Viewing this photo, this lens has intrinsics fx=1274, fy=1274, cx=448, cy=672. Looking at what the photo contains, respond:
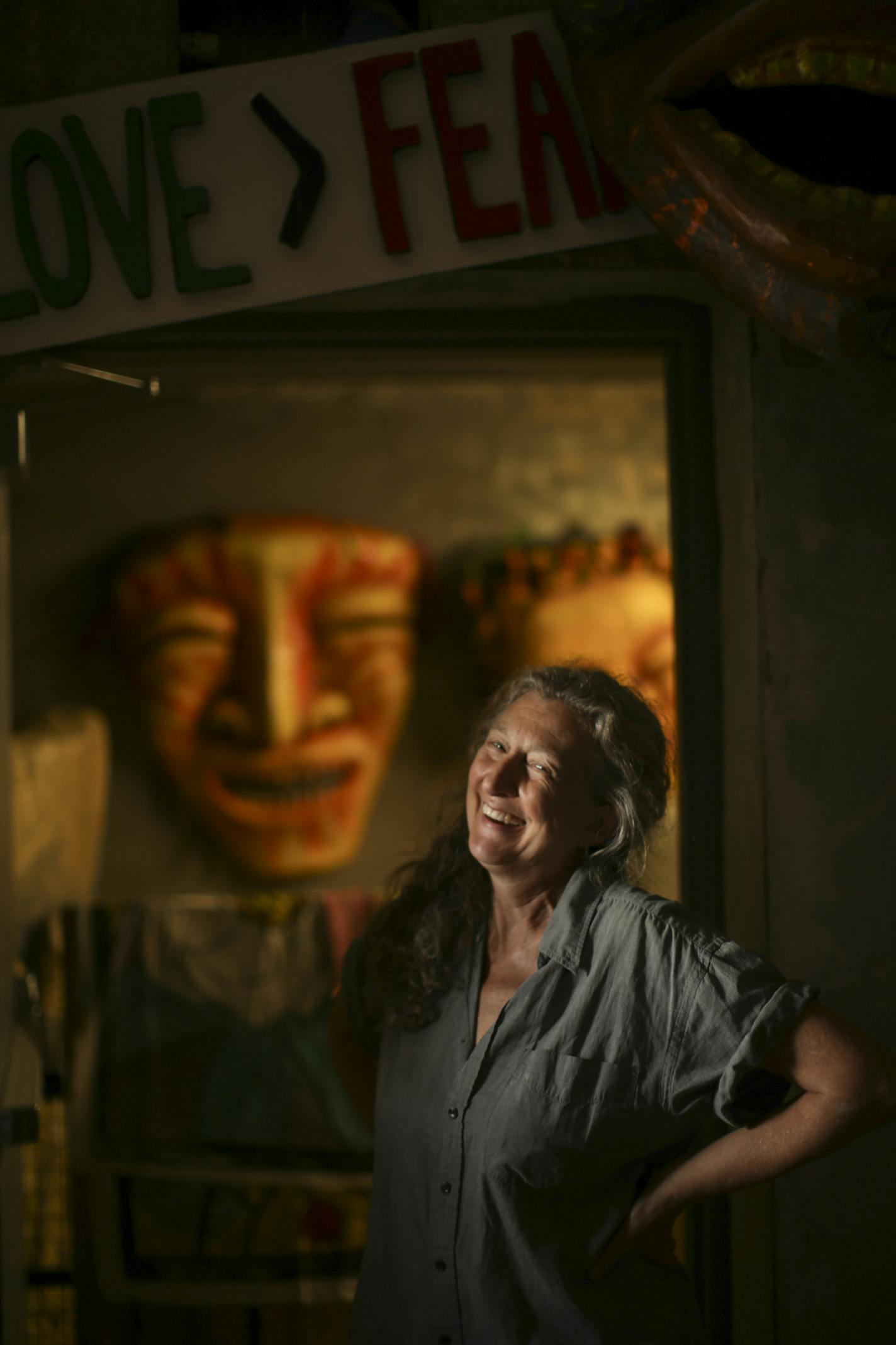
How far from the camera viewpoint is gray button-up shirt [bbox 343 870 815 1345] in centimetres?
119

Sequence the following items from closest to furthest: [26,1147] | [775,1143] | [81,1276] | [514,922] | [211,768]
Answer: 1. [775,1143]
2. [514,922]
3. [81,1276]
4. [26,1147]
5. [211,768]

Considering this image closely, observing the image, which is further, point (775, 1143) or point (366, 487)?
point (366, 487)

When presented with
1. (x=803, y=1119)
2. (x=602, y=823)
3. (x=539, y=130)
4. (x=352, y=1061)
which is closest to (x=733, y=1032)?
(x=803, y=1119)

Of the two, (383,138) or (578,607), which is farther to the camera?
(578,607)

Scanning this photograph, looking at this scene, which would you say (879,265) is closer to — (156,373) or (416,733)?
(156,373)

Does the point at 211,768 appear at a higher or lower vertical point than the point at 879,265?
lower

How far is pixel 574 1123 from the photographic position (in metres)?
1.20

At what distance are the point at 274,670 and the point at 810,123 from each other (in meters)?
2.10

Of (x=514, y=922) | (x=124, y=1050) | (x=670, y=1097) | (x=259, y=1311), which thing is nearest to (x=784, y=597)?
(x=514, y=922)

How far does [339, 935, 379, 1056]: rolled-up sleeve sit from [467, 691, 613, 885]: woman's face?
0.76ft

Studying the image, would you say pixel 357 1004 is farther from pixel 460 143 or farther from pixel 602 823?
pixel 460 143

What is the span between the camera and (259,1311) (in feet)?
8.09

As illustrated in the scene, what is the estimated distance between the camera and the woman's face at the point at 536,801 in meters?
1.30

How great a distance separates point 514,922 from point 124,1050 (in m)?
1.39
